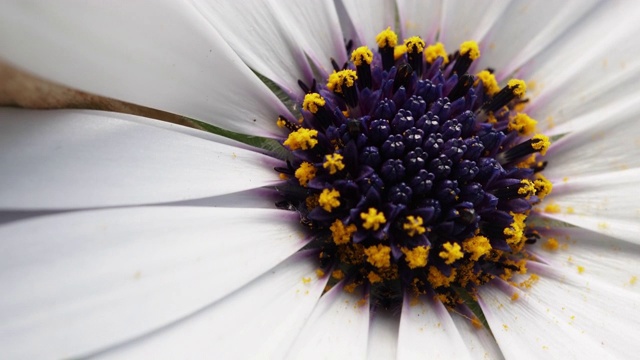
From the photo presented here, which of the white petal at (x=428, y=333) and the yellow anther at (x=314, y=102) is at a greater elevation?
the yellow anther at (x=314, y=102)

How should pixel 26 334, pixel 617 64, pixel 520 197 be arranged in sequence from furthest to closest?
pixel 617 64 < pixel 520 197 < pixel 26 334

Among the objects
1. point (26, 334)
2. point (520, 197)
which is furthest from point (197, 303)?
point (520, 197)

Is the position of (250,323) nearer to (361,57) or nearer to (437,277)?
(437,277)

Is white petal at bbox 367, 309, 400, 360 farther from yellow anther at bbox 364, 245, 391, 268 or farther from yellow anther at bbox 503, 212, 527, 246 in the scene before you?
yellow anther at bbox 503, 212, 527, 246

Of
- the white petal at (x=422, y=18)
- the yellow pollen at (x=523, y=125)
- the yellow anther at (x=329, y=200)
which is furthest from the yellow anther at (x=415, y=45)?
the yellow anther at (x=329, y=200)

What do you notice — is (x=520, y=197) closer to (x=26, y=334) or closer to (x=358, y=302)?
(x=358, y=302)

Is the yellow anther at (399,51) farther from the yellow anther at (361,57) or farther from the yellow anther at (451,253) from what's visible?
the yellow anther at (451,253)

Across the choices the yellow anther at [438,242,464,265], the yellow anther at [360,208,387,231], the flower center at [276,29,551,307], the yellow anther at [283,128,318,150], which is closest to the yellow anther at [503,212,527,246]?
the flower center at [276,29,551,307]

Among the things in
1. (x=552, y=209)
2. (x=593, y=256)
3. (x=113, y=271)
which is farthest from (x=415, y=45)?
(x=113, y=271)
